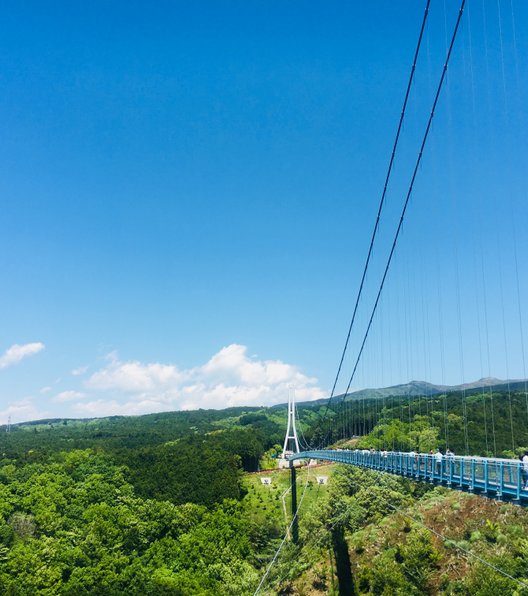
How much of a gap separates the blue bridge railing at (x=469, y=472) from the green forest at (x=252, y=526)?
5.80 metres

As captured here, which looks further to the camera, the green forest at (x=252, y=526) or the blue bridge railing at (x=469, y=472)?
the green forest at (x=252, y=526)

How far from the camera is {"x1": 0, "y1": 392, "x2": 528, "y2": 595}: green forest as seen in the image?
39.7 meters

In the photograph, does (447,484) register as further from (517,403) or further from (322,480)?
(322,480)

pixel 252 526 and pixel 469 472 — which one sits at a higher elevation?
pixel 469 472

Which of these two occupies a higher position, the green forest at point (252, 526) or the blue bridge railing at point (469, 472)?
the blue bridge railing at point (469, 472)

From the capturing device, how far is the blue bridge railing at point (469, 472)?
17.1m

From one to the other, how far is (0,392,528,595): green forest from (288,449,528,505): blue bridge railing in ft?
19.0

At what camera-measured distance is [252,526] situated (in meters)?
66.9

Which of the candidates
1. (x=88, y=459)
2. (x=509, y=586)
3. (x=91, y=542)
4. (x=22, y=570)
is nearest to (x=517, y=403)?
→ (x=509, y=586)

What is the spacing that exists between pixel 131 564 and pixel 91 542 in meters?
4.64

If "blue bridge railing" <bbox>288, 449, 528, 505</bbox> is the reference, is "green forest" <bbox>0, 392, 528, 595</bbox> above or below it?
below

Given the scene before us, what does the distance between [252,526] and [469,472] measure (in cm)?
5157

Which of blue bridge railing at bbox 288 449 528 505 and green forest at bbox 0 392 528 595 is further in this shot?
green forest at bbox 0 392 528 595

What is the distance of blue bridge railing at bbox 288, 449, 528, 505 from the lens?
1706 centimetres
